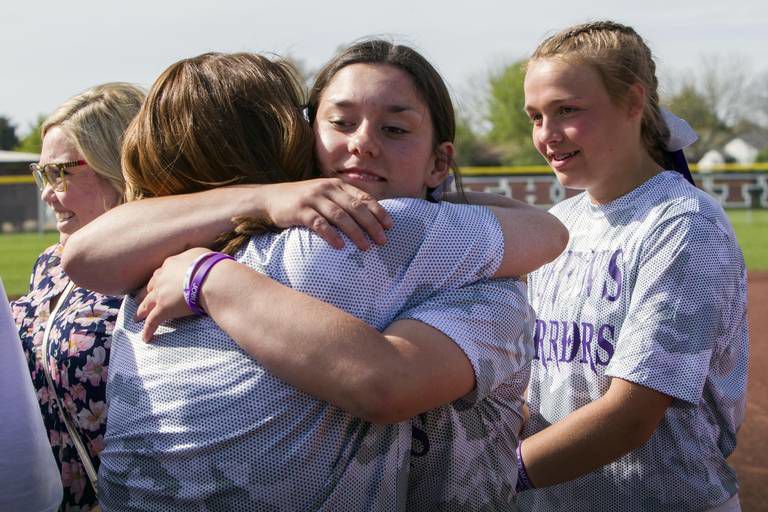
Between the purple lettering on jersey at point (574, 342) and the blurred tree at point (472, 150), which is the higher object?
the purple lettering on jersey at point (574, 342)

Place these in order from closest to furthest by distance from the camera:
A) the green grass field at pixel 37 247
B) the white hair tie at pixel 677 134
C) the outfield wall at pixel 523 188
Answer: the white hair tie at pixel 677 134, the green grass field at pixel 37 247, the outfield wall at pixel 523 188

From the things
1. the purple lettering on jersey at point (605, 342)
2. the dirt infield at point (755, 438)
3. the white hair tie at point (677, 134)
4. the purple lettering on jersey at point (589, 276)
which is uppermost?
the white hair tie at point (677, 134)

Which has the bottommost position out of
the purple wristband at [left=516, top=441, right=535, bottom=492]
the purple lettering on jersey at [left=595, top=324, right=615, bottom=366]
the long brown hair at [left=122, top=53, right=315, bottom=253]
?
the purple wristband at [left=516, top=441, right=535, bottom=492]

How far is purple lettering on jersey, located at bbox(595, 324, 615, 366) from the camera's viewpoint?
104 inches

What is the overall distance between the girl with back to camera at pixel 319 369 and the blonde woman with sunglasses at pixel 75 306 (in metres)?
0.75

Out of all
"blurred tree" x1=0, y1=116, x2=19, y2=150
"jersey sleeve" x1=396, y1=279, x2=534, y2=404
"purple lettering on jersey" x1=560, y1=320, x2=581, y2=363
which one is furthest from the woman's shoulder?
"blurred tree" x1=0, y1=116, x2=19, y2=150

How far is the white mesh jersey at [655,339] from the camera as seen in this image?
2.47 meters

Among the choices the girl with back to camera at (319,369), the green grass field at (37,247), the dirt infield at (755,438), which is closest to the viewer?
the girl with back to camera at (319,369)

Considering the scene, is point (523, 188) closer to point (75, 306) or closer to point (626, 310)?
point (626, 310)

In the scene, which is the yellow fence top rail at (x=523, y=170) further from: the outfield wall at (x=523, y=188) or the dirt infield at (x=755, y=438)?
the dirt infield at (x=755, y=438)

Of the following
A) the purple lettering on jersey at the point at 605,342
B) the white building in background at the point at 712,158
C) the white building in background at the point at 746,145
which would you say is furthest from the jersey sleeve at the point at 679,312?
the white building in background at the point at 746,145

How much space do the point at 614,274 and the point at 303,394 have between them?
1287 mm

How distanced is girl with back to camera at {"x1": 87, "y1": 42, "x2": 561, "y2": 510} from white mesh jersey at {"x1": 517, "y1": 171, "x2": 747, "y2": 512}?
0.76 m

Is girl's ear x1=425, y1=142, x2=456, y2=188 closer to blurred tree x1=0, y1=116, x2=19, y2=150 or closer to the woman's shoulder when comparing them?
the woman's shoulder
